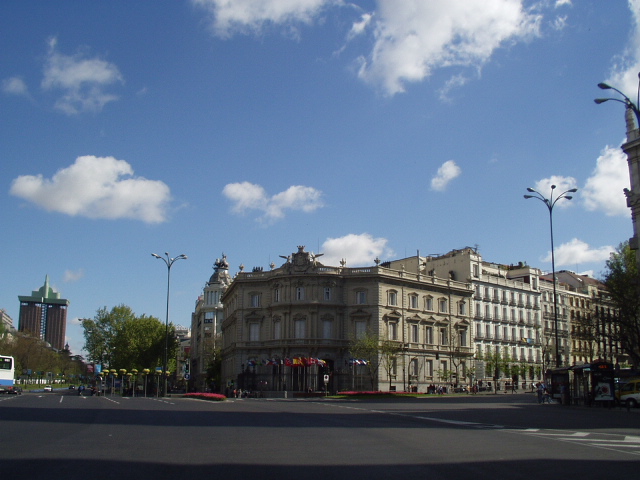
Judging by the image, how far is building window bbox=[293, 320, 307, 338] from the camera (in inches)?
2889

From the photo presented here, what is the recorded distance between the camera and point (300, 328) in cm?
7362

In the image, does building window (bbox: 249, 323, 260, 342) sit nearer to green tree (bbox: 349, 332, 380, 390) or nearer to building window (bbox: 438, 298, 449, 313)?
green tree (bbox: 349, 332, 380, 390)

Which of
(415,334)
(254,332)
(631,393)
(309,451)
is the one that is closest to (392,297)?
(415,334)

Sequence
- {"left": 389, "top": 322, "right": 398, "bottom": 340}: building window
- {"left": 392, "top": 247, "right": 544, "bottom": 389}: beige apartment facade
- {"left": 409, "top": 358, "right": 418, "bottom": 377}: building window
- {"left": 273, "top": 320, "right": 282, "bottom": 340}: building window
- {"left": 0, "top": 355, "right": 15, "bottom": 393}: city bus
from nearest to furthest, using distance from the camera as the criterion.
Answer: {"left": 0, "top": 355, "right": 15, "bottom": 393}: city bus < {"left": 273, "top": 320, "right": 282, "bottom": 340}: building window < {"left": 389, "top": 322, "right": 398, "bottom": 340}: building window < {"left": 409, "top": 358, "right": 418, "bottom": 377}: building window < {"left": 392, "top": 247, "right": 544, "bottom": 389}: beige apartment facade

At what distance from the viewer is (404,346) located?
7544cm

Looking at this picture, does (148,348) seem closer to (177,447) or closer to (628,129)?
(628,129)

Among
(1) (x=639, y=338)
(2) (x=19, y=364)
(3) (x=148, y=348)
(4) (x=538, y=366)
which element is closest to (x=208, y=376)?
(3) (x=148, y=348)

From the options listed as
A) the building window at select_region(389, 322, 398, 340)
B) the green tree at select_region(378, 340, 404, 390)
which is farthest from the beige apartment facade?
the green tree at select_region(378, 340, 404, 390)

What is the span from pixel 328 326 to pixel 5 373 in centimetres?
3331

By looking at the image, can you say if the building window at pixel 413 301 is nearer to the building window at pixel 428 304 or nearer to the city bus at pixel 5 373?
the building window at pixel 428 304

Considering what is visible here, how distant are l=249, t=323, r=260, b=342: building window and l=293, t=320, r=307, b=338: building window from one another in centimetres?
566

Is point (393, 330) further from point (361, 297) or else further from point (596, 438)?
point (596, 438)

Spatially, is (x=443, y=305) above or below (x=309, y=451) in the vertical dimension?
above

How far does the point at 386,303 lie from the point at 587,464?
63.0 metres
